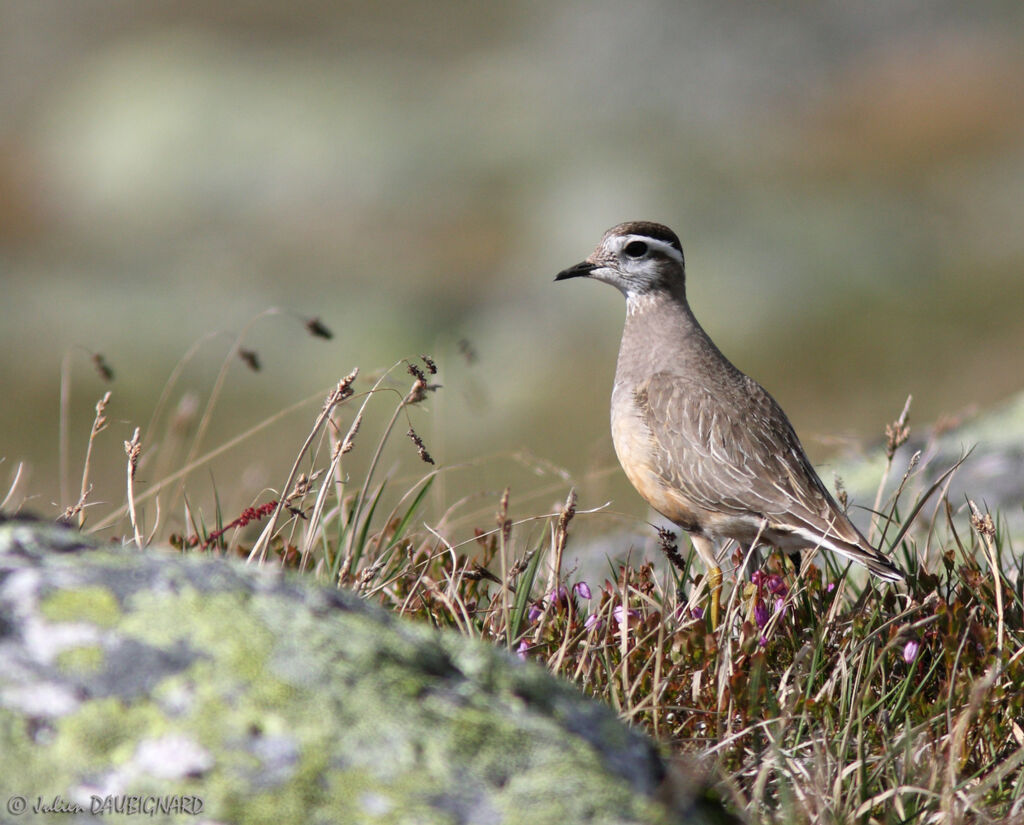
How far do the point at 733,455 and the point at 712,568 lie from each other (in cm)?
70

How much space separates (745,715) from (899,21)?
107 feet

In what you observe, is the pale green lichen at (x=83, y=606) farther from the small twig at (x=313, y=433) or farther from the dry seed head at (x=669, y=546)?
the dry seed head at (x=669, y=546)

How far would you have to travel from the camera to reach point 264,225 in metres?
27.7

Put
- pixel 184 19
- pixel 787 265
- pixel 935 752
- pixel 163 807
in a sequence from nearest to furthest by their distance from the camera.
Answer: pixel 163 807 → pixel 935 752 → pixel 787 265 → pixel 184 19

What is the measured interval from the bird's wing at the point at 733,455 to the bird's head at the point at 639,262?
0.89 metres

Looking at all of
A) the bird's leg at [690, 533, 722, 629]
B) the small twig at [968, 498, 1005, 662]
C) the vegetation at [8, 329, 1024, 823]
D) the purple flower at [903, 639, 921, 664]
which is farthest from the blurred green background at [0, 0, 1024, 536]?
the purple flower at [903, 639, 921, 664]

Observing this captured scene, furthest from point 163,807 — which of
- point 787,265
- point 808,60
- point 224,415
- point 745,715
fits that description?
point 808,60

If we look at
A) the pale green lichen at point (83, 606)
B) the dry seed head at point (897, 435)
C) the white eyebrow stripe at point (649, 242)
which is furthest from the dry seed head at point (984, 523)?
the pale green lichen at point (83, 606)

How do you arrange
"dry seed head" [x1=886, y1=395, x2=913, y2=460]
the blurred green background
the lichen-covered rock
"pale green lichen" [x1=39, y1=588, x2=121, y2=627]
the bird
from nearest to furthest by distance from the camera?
the lichen-covered rock < "pale green lichen" [x1=39, y1=588, x2=121, y2=627] < "dry seed head" [x1=886, y1=395, x2=913, y2=460] < the bird < the blurred green background

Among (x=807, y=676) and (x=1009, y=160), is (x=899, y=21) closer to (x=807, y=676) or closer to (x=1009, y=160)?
(x=1009, y=160)

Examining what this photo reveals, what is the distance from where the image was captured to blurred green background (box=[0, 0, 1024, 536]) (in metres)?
19.9

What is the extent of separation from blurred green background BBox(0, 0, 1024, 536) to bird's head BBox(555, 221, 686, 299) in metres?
5.84

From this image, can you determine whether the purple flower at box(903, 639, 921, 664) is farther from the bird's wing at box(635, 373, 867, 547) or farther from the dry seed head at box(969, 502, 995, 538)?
the bird's wing at box(635, 373, 867, 547)

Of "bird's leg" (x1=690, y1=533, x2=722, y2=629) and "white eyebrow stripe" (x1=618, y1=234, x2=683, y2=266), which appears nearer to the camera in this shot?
"bird's leg" (x1=690, y1=533, x2=722, y2=629)
